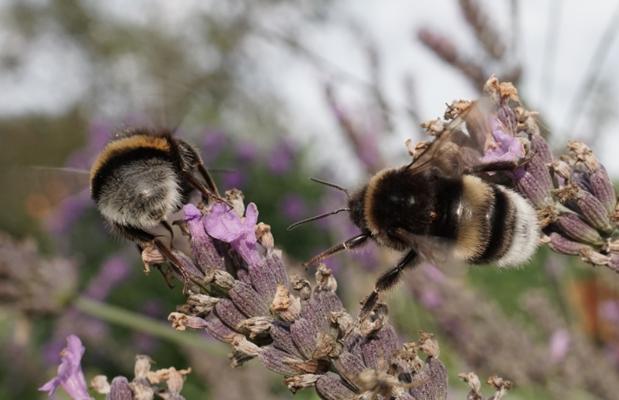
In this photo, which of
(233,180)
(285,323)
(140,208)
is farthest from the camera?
(233,180)

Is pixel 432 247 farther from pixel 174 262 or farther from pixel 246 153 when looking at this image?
pixel 246 153

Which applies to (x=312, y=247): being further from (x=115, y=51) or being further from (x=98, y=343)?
(x=115, y=51)

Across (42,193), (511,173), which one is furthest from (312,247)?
(42,193)

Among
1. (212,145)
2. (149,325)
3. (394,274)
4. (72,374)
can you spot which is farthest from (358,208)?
(212,145)

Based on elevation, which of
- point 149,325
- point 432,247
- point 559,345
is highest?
point 432,247

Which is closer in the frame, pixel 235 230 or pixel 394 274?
pixel 235 230

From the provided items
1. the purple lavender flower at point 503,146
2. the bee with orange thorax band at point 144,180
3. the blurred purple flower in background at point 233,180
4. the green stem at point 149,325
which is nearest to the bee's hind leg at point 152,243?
the bee with orange thorax band at point 144,180

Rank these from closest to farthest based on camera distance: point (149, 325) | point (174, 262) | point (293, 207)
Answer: point (174, 262) → point (149, 325) → point (293, 207)
